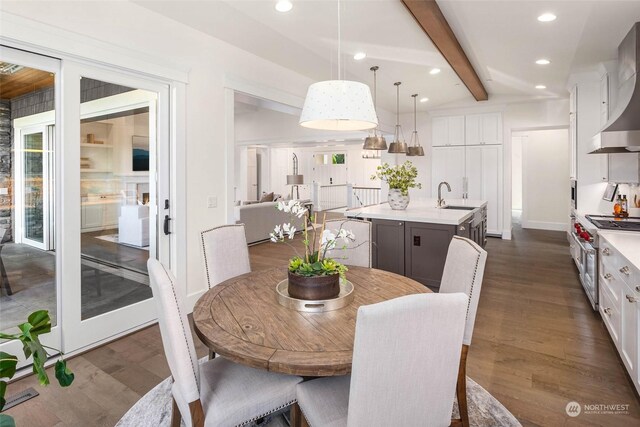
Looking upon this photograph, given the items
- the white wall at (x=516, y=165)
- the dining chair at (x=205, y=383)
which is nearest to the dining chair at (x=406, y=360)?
the dining chair at (x=205, y=383)

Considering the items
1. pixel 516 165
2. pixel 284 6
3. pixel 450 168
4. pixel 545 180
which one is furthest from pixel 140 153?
pixel 516 165

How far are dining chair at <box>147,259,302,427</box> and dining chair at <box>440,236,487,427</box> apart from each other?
838 millimetres

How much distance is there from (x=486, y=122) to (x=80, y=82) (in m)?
7.01

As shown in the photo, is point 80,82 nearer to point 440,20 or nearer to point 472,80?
point 440,20

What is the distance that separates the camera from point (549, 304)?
372cm

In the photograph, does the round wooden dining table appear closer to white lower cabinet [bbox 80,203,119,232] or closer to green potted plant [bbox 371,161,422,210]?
white lower cabinet [bbox 80,203,119,232]

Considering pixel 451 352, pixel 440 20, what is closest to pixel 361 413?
pixel 451 352

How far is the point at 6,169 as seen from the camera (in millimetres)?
2398

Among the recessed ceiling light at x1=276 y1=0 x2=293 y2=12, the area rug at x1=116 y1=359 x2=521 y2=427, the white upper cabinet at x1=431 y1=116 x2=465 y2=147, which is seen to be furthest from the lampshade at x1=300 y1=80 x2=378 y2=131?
the white upper cabinet at x1=431 y1=116 x2=465 y2=147

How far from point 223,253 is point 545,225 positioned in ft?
28.0

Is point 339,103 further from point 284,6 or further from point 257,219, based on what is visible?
point 257,219

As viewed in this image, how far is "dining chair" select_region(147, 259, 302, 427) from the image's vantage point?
1.33 metres

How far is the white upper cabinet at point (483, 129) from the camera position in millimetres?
7207

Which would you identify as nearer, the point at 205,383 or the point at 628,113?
the point at 205,383
